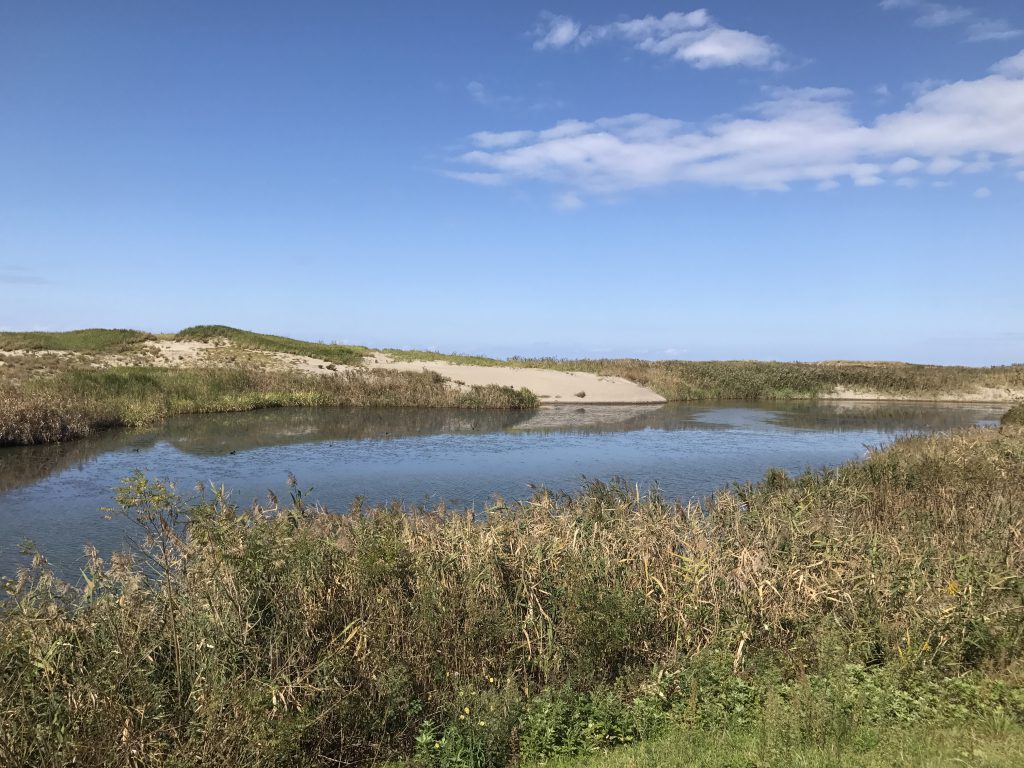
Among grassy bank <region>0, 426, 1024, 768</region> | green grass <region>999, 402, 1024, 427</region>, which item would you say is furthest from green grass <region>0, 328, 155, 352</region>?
green grass <region>999, 402, 1024, 427</region>

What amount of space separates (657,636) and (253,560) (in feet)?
13.9

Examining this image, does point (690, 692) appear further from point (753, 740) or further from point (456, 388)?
point (456, 388)

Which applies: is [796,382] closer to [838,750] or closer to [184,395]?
[184,395]

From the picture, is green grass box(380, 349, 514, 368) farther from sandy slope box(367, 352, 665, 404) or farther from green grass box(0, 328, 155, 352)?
green grass box(0, 328, 155, 352)

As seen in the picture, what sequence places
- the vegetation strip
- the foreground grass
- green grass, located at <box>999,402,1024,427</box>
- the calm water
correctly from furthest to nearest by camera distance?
green grass, located at <box>999,402,1024,427</box>
the vegetation strip
the calm water
the foreground grass

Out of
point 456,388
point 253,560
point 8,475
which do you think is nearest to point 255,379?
point 456,388

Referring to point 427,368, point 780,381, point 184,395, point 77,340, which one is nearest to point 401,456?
point 184,395

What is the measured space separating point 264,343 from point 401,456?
90.6ft

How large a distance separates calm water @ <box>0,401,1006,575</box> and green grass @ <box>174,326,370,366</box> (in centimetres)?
1176

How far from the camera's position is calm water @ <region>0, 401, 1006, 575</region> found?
14305 mm

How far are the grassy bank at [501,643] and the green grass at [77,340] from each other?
120 ft

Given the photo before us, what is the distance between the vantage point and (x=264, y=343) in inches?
1761

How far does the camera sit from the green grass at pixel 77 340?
37.2 m

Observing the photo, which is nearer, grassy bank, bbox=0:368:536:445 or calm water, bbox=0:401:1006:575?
calm water, bbox=0:401:1006:575
